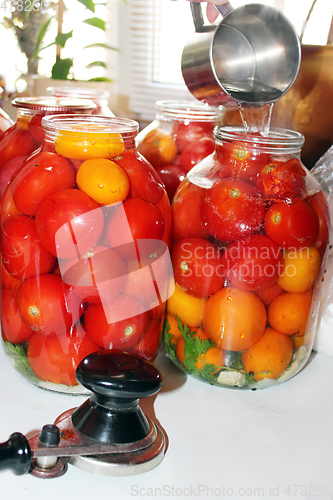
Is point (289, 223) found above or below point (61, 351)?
above

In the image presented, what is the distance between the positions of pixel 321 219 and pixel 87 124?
11.8 inches

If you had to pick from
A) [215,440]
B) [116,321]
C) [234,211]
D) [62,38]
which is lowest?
[215,440]

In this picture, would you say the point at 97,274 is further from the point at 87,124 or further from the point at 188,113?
the point at 188,113

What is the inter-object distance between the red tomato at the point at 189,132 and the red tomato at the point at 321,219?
0.23 m

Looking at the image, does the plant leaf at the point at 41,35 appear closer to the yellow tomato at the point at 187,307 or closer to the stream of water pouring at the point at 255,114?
the stream of water pouring at the point at 255,114

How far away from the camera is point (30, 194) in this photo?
0.50 m

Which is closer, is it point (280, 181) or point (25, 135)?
point (280, 181)

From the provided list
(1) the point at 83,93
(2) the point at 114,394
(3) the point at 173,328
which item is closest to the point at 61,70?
(1) the point at 83,93

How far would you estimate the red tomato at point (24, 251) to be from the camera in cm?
49

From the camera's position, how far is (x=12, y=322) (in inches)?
21.4

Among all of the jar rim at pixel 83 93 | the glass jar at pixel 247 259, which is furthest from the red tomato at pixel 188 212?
the jar rim at pixel 83 93

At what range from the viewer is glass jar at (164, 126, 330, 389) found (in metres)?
0.53

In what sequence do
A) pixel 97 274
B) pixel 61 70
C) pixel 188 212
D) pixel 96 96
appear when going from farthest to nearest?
1. pixel 61 70
2. pixel 96 96
3. pixel 188 212
4. pixel 97 274

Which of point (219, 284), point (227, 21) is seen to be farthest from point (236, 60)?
point (219, 284)
